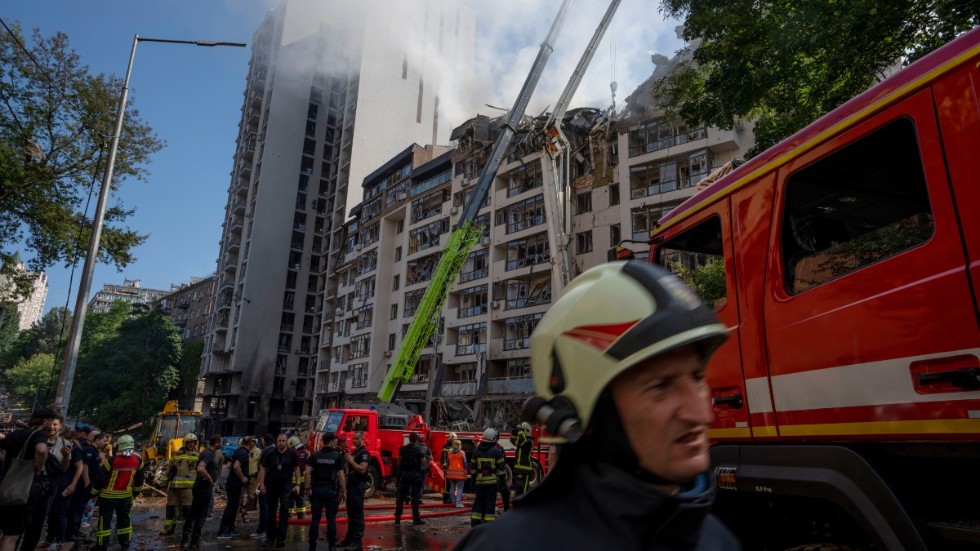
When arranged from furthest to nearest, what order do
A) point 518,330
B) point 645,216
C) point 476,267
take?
point 476,267, point 518,330, point 645,216

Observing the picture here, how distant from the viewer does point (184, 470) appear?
34.9 ft

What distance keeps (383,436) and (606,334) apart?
17.9m

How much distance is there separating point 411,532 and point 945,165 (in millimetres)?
10855

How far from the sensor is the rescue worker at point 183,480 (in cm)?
1050

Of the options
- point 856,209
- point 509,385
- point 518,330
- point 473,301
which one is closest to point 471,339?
point 473,301

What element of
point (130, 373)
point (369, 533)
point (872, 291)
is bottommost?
point (369, 533)

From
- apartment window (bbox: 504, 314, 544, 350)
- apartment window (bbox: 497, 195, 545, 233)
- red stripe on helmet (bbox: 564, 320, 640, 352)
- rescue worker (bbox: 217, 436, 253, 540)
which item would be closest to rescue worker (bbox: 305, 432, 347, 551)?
rescue worker (bbox: 217, 436, 253, 540)

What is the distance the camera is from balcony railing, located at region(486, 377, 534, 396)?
34.7 metres

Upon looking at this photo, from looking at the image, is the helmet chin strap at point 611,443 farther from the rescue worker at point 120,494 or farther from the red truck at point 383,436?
the red truck at point 383,436

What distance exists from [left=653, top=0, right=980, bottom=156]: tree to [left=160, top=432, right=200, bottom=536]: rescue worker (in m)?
11.7

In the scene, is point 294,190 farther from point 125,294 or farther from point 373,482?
point 125,294

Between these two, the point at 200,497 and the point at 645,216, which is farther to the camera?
the point at 645,216

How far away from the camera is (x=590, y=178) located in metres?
37.5

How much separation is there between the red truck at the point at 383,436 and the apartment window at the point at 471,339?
19.9m
